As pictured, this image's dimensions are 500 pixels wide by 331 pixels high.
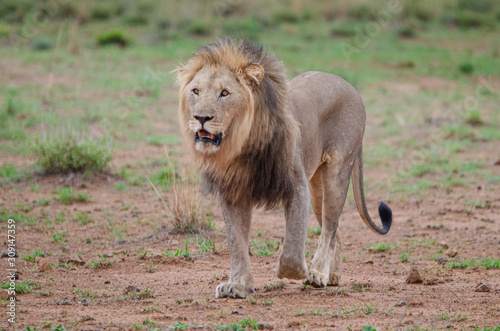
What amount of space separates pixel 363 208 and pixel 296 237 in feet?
3.92

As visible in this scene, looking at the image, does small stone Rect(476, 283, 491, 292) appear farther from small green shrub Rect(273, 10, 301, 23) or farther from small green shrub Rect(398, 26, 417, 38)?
small green shrub Rect(273, 10, 301, 23)

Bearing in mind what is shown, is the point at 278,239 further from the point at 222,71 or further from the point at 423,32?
the point at 423,32

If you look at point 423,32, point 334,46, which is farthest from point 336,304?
point 423,32

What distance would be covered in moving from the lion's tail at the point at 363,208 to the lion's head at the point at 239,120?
4.06ft

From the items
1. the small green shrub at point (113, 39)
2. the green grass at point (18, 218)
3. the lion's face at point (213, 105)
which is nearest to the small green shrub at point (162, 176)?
the green grass at point (18, 218)

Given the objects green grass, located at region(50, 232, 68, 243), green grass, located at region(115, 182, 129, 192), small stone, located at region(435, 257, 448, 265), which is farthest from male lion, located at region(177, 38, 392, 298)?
green grass, located at region(115, 182, 129, 192)

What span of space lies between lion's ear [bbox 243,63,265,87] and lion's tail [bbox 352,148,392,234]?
149cm

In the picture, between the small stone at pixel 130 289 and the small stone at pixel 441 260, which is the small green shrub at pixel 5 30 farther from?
the small stone at pixel 441 260

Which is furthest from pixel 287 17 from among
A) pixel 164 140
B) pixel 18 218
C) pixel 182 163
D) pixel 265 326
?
pixel 265 326

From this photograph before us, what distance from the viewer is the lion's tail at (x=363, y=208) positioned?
5.08 metres

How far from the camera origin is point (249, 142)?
3873 mm

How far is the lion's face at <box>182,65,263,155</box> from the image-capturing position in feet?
12.1

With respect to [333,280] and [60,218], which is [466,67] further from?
[333,280]

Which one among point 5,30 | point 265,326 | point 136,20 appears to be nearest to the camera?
point 265,326
